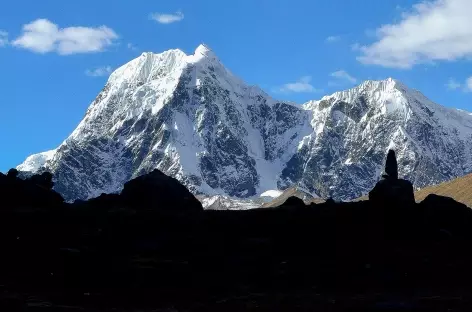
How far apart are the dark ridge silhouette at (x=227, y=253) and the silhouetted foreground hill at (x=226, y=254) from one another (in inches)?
3.7

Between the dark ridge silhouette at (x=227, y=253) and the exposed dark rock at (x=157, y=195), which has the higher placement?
the exposed dark rock at (x=157, y=195)

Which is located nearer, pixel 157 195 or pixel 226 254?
pixel 226 254

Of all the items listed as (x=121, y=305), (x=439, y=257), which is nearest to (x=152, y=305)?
(x=121, y=305)

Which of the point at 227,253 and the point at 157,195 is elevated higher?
the point at 157,195

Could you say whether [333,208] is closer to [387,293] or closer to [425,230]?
[425,230]

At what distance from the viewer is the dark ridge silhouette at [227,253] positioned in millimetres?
42625

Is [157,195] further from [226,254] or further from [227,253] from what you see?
[226,254]

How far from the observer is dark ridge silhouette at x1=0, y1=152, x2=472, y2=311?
140ft

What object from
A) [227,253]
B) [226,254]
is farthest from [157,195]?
[226,254]

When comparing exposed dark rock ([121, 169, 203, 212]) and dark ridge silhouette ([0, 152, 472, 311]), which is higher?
exposed dark rock ([121, 169, 203, 212])

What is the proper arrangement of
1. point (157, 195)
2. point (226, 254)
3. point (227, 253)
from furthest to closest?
point (157, 195), point (227, 253), point (226, 254)

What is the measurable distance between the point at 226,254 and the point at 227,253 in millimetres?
351

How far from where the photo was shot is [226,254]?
54062 millimetres

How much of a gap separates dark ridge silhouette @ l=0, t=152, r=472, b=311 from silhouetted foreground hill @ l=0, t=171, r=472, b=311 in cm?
9
